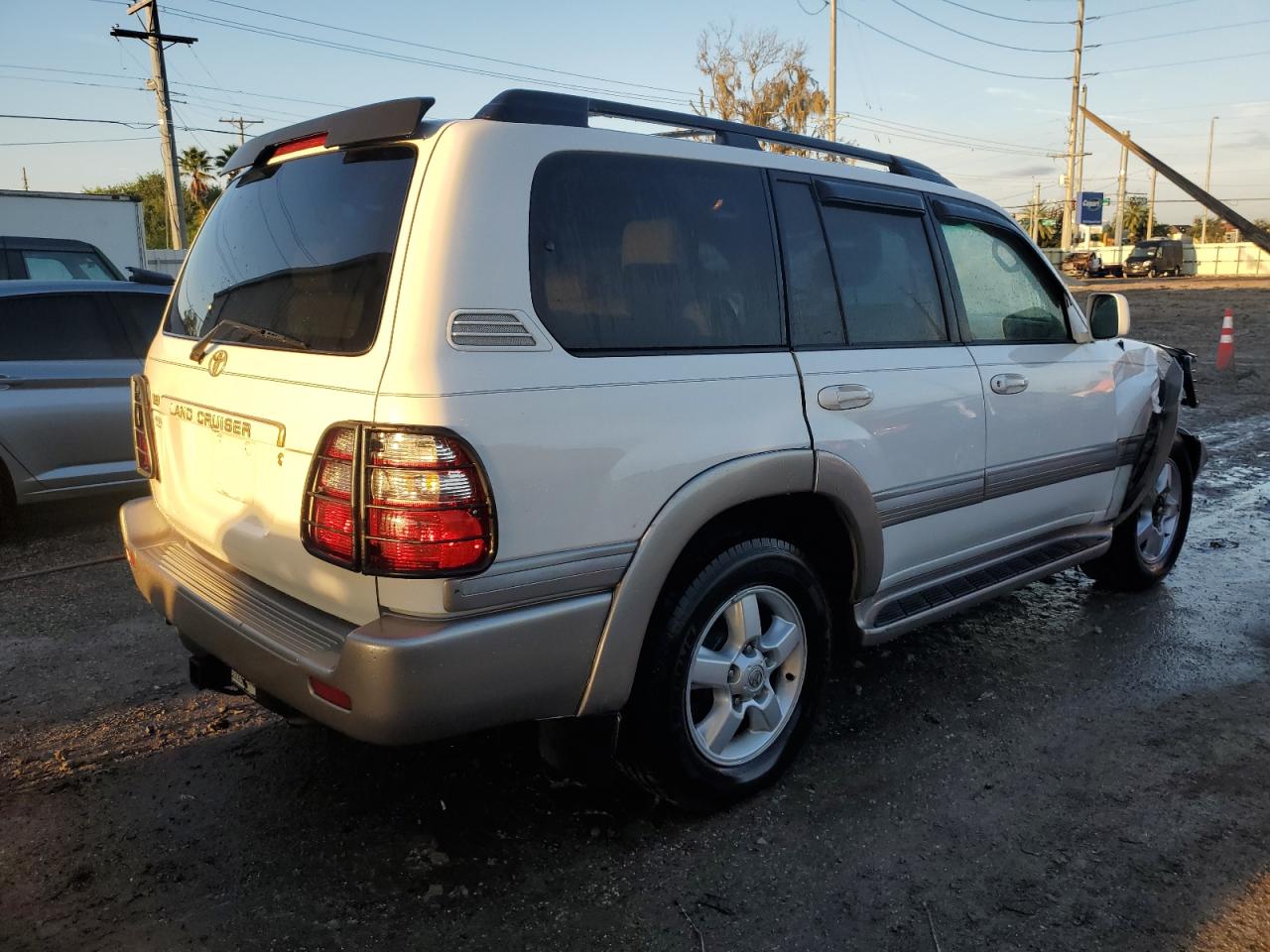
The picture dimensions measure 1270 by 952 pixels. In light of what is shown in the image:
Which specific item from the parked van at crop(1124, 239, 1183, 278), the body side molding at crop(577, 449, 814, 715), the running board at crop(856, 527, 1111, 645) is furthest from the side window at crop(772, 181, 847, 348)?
the parked van at crop(1124, 239, 1183, 278)

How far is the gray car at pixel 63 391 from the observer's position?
18.3 feet

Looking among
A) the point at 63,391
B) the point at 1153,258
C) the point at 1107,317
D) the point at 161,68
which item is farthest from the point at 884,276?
the point at 1153,258

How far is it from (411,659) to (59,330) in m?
4.94

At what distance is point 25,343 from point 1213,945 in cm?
629

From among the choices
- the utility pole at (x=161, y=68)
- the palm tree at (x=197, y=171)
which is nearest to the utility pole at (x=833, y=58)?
the utility pole at (x=161, y=68)

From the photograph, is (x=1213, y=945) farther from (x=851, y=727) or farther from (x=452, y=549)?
(x=452, y=549)

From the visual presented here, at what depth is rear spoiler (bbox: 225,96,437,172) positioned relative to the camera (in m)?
2.38

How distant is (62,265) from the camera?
1085cm

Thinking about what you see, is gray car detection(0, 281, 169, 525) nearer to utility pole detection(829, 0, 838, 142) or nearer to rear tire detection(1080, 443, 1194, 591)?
rear tire detection(1080, 443, 1194, 591)

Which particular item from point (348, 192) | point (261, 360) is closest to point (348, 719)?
point (261, 360)

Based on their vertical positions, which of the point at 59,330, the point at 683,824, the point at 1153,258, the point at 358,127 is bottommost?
the point at 683,824

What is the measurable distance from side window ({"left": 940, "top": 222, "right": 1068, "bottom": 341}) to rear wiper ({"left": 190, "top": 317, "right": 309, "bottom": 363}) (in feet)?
7.87

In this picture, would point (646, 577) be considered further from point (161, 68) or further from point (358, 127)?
point (161, 68)

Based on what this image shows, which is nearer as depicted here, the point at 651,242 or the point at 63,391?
the point at 651,242
